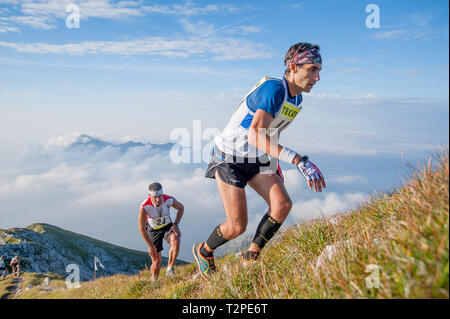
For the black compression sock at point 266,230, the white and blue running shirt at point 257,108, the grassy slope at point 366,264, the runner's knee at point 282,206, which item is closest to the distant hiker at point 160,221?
the grassy slope at point 366,264

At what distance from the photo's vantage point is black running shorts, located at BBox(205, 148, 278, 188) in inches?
180

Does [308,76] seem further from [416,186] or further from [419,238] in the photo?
[419,238]

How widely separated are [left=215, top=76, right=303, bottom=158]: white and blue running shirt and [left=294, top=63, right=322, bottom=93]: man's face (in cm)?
19

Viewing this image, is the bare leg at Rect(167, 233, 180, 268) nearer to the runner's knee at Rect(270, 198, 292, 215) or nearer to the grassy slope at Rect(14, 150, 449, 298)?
the grassy slope at Rect(14, 150, 449, 298)

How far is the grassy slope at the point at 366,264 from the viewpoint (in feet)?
6.98

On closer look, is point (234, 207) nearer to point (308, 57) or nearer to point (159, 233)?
point (308, 57)

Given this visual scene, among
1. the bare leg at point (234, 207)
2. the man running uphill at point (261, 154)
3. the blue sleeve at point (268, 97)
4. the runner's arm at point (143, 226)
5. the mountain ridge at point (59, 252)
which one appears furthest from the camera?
the mountain ridge at point (59, 252)

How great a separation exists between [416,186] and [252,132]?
208 cm

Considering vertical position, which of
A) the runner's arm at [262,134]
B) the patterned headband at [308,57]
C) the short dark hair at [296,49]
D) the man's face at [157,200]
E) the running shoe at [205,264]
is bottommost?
the running shoe at [205,264]

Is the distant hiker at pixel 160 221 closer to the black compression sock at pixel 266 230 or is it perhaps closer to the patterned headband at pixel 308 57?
the black compression sock at pixel 266 230

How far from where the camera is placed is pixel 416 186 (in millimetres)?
3494

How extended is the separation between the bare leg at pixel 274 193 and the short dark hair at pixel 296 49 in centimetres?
175

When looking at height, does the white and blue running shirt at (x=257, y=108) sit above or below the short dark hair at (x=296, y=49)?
below

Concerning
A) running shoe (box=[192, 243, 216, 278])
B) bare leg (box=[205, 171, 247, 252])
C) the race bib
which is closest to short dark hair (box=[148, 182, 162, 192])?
running shoe (box=[192, 243, 216, 278])
